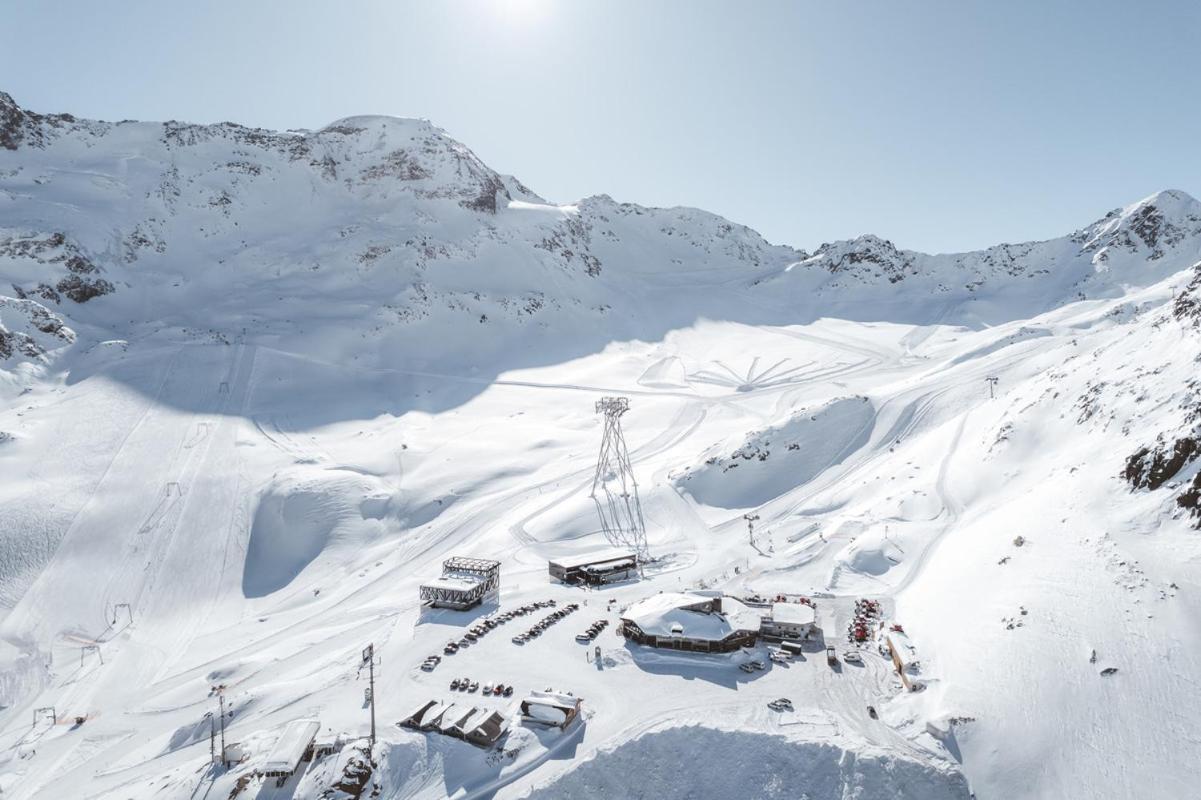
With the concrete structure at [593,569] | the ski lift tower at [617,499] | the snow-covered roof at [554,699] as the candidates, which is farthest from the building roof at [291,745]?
the ski lift tower at [617,499]

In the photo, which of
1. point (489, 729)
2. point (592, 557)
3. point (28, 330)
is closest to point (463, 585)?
point (592, 557)

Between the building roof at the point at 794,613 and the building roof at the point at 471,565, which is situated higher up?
the building roof at the point at 471,565

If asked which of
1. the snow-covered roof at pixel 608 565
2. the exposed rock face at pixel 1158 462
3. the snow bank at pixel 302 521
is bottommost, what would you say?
the snow-covered roof at pixel 608 565

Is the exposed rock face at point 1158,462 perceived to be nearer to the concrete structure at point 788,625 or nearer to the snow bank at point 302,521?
the concrete structure at point 788,625

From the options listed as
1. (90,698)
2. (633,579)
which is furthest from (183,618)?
(633,579)

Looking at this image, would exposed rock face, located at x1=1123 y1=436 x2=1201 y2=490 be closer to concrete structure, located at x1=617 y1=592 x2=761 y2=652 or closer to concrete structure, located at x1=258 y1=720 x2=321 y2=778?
concrete structure, located at x1=617 y1=592 x2=761 y2=652

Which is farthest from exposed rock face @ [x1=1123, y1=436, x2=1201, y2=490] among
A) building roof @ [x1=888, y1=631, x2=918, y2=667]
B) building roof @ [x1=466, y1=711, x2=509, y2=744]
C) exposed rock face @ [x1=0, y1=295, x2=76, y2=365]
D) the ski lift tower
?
exposed rock face @ [x1=0, y1=295, x2=76, y2=365]

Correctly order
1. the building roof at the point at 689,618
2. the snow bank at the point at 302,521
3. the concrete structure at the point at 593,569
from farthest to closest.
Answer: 1. the snow bank at the point at 302,521
2. the concrete structure at the point at 593,569
3. the building roof at the point at 689,618
